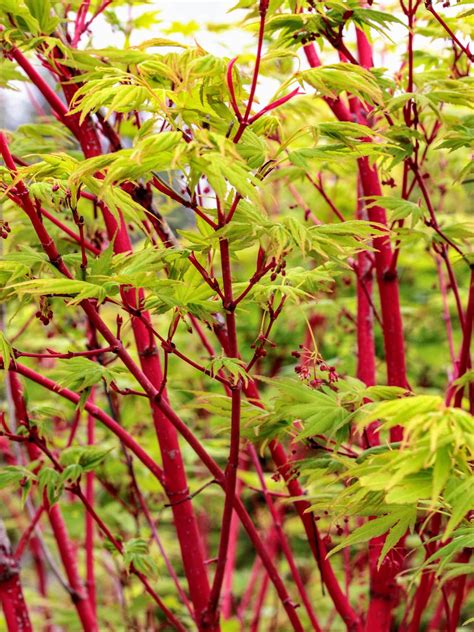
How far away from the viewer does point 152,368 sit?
1661 millimetres

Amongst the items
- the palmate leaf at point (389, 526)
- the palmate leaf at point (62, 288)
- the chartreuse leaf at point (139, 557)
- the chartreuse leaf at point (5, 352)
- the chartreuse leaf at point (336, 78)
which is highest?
the chartreuse leaf at point (336, 78)

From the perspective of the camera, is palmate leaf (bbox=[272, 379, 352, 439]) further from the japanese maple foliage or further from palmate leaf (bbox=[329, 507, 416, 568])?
palmate leaf (bbox=[329, 507, 416, 568])

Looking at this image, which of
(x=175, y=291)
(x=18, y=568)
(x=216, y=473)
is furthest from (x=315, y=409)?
(x=18, y=568)

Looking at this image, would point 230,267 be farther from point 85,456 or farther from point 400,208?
point 85,456

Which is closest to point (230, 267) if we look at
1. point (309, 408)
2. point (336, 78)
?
point (309, 408)

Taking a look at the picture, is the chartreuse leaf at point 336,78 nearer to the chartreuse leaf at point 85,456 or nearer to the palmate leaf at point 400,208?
the palmate leaf at point 400,208

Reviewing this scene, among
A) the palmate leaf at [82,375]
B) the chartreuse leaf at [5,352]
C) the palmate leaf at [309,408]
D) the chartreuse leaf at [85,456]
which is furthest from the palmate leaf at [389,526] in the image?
the chartreuse leaf at [85,456]

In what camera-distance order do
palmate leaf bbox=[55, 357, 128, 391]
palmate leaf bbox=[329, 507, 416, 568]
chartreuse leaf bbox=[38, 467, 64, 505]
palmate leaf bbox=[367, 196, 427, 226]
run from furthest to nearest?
chartreuse leaf bbox=[38, 467, 64, 505]
palmate leaf bbox=[367, 196, 427, 226]
palmate leaf bbox=[55, 357, 128, 391]
palmate leaf bbox=[329, 507, 416, 568]

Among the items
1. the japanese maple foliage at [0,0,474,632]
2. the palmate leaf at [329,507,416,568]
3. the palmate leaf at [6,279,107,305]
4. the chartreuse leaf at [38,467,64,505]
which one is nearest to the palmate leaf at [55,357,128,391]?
the japanese maple foliage at [0,0,474,632]

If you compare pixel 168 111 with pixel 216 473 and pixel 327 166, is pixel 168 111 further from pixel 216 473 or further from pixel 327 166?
pixel 327 166

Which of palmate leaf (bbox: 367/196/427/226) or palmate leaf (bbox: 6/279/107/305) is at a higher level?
palmate leaf (bbox: 367/196/427/226)

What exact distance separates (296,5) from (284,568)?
324 centimetres

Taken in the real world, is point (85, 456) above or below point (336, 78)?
below

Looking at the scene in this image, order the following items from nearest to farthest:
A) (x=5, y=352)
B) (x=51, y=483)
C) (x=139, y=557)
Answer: (x=5, y=352) < (x=51, y=483) < (x=139, y=557)
